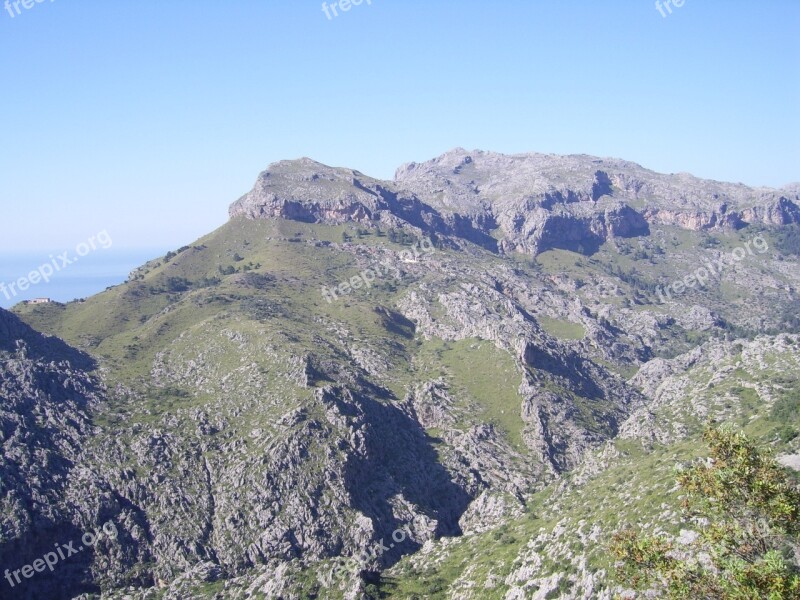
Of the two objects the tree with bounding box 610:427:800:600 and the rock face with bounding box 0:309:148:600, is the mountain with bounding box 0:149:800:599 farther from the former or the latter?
the tree with bounding box 610:427:800:600

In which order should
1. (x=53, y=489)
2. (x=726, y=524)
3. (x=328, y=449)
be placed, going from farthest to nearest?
(x=328, y=449), (x=53, y=489), (x=726, y=524)

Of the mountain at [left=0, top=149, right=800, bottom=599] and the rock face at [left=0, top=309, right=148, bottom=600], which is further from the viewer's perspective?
the rock face at [left=0, top=309, right=148, bottom=600]

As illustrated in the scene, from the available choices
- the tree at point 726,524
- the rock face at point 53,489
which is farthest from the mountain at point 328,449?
the tree at point 726,524

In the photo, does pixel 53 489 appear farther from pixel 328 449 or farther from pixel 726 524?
pixel 726 524

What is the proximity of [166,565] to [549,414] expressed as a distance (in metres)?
83.6

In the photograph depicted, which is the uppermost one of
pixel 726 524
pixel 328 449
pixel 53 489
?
pixel 53 489

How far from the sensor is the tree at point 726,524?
92.5 ft

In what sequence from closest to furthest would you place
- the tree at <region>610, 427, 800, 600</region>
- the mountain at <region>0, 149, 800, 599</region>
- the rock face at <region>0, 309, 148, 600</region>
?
1. the tree at <region>610, 427, 800, 600</region>
2. the mountain at <region>0, 149, 800, 599</region>
3. the rock face at <region>0, 309, 148, 600</region>

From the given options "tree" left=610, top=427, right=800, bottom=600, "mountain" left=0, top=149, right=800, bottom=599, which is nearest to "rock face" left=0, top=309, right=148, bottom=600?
"mountain" left=0, top=149, right=800, bottom=599

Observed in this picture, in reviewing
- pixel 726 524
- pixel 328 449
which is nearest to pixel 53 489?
pixel 328 449

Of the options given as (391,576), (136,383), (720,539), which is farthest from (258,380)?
(720,539)

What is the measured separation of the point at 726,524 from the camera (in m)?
29.3

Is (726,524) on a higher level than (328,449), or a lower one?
higher

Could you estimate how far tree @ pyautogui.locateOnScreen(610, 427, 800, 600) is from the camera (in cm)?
2819
